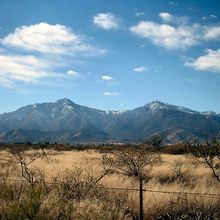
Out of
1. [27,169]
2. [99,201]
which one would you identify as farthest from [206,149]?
[27,169]

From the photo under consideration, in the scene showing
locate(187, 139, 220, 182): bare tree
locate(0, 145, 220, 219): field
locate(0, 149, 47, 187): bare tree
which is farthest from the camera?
locate(187, 139, 220, 182): bare tree

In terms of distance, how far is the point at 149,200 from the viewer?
12.6 m

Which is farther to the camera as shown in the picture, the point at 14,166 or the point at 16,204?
the point at 14,166

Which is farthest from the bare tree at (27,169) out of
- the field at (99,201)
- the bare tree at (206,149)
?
the bare tree at (206,149)

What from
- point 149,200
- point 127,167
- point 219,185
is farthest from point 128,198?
point 127,167

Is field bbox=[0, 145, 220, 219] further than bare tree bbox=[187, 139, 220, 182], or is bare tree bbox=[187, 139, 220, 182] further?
bare tree bbox=[187, 139, 220, 182]

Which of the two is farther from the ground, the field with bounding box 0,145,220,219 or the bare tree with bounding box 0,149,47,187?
the bare tree with bounding box 0,149,47,187

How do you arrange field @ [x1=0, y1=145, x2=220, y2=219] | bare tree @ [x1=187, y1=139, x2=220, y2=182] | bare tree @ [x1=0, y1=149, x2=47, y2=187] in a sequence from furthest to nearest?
bare tree @ [x1=187, y1=139, x2=220, y2=182]
bare tree @ [x1=0, y1=149, x2=47, y2=187]
field @ [x1=0, y1=145, x2=220, y2=219]

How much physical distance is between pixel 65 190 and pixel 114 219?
2.86m

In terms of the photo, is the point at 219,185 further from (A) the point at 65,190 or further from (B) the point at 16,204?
(B) the point at 16,204

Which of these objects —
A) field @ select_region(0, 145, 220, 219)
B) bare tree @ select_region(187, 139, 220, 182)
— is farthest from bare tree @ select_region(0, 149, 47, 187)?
bare tree @ select_region(187, 139, 220, 182)

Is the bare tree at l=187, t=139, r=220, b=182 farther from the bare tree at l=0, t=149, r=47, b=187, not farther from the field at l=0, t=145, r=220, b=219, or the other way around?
the bare tree at l=0, t=149, r=47, b=187

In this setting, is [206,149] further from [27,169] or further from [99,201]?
[27,169]

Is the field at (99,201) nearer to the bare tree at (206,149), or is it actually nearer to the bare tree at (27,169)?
the bare tree at (27,169)
